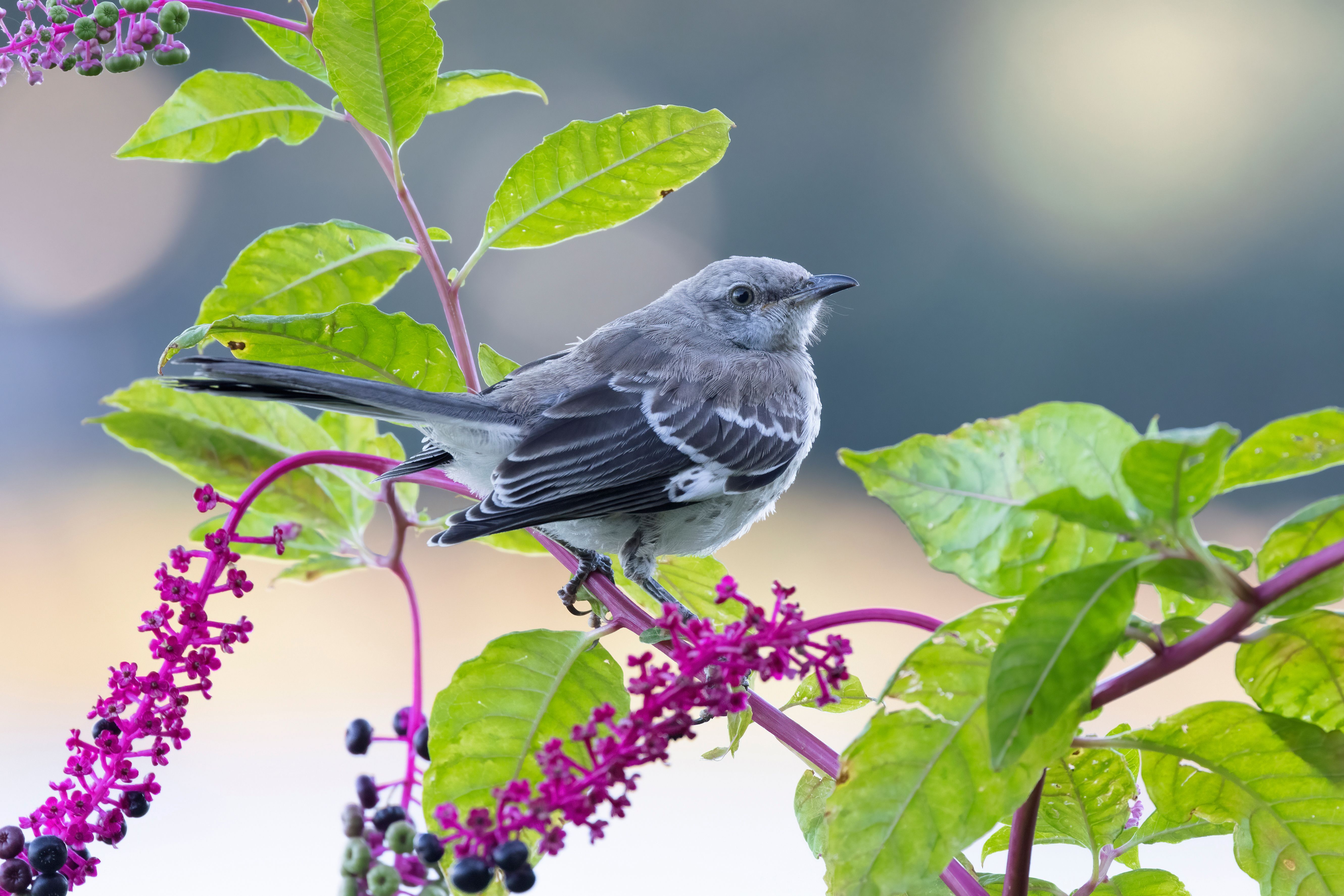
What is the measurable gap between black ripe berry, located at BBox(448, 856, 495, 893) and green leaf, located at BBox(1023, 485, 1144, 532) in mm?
409

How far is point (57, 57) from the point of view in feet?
3.07

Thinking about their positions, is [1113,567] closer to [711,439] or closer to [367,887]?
[367,887]

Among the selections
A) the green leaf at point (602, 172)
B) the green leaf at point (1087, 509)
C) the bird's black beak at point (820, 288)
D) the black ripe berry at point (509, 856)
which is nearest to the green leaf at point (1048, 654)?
the green leaf at point (1087, 509)

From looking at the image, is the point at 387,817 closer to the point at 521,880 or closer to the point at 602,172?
the point at 521,880

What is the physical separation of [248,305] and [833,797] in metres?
0.86

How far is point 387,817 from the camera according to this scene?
837mm

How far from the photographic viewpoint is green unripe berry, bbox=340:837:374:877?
754 mm

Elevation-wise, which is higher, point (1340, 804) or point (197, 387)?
point (197, 387)

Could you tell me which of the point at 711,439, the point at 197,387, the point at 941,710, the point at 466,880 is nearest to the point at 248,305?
the point at 197,387

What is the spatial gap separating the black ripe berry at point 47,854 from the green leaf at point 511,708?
11.1 inches

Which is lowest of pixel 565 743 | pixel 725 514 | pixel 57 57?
pixel 565 743

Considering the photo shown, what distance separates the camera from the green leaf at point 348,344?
1029mm

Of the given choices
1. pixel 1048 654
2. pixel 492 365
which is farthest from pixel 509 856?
pixel 492 365

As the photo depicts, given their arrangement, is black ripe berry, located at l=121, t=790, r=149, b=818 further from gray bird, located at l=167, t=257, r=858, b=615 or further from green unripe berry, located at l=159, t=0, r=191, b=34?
green unripe berry, located at l=159, t=0, r=191, b=34
